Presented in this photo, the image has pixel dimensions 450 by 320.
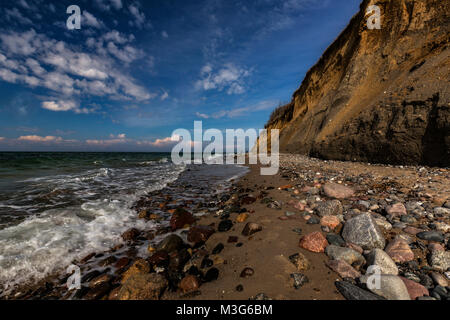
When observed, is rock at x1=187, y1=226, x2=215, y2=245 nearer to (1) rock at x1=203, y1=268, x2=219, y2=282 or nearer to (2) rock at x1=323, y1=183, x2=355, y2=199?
(1) rock at x1=203, y1=268, x2=219, y2=282

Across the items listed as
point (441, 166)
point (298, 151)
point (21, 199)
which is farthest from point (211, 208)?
point (298, 151)

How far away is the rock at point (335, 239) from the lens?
267 cm

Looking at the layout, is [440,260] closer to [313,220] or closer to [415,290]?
[415,290]

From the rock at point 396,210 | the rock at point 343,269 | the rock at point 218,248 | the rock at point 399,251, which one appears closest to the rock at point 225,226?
the rock at point 218,248

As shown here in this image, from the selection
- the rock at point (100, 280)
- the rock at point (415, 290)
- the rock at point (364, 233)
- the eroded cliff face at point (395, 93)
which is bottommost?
the rock at point (100, 280)

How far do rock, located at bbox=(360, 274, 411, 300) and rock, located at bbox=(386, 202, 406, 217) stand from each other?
1.92 m

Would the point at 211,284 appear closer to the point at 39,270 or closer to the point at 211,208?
the point at 39,270

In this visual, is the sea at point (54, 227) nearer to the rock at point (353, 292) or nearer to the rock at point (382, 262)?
the rock at point (353, 292)

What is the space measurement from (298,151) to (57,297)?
61.1ft

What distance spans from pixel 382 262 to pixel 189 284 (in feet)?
7.72

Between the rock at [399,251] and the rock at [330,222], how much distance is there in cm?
78

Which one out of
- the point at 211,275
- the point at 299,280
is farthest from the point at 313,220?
the point at 211,275

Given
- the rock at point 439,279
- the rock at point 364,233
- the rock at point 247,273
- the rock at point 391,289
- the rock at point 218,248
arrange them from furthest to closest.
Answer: the rock at point 218,248
the rock at point 364,233
the rock at point 247,273
the rock at point 439,279
the rock at point 391,289
